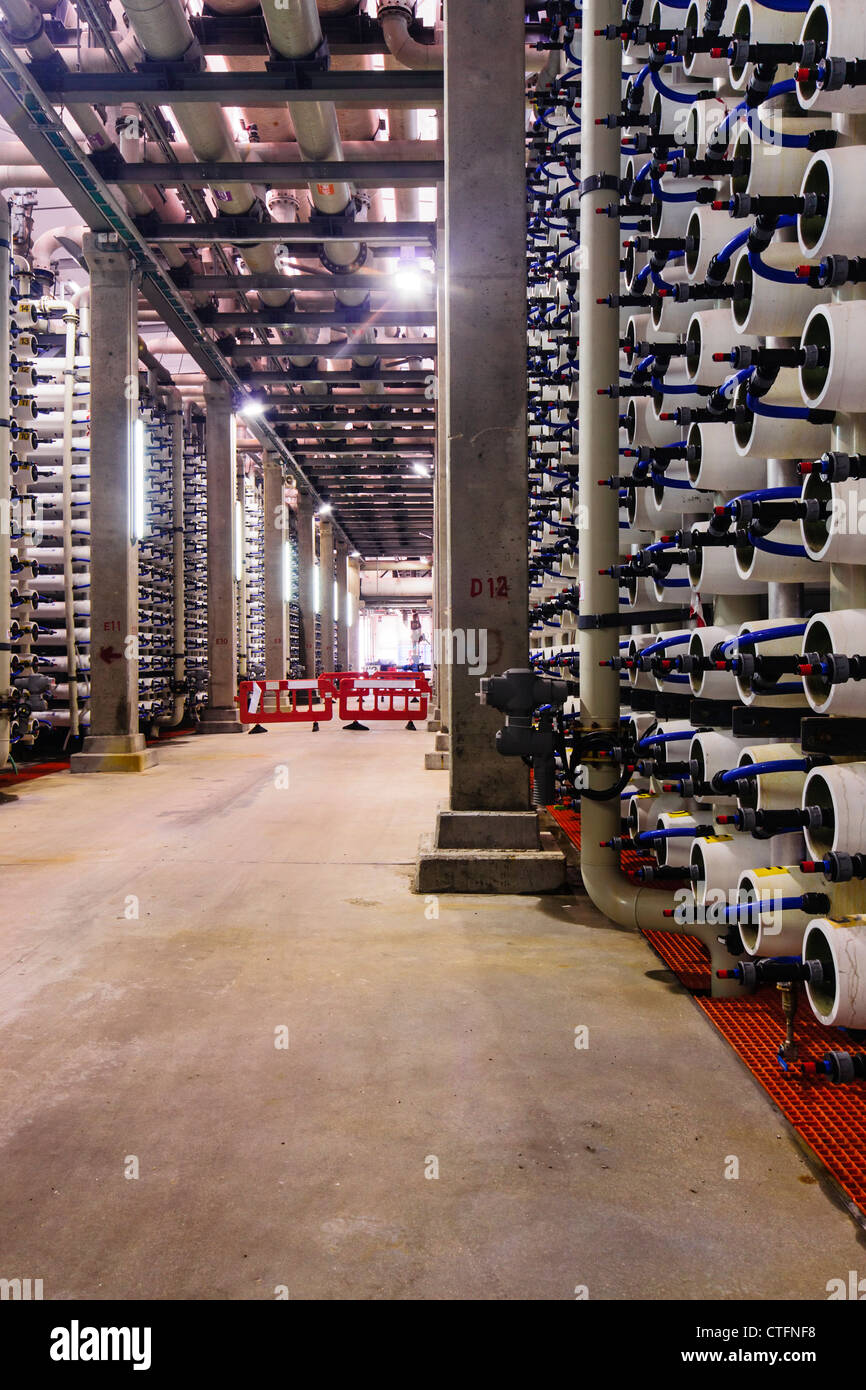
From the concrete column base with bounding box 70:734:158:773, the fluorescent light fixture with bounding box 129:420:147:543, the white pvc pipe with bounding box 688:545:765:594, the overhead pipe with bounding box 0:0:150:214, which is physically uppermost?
the overhead pipe with bounding box 0:0:150:214

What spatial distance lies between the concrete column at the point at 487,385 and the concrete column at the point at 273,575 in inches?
638

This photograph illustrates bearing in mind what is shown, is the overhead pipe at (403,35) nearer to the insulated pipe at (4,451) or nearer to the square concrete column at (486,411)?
the square concrete column at (486,411)

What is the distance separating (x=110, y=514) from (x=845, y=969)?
10133 millimetres

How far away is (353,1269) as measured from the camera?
184 centimetres

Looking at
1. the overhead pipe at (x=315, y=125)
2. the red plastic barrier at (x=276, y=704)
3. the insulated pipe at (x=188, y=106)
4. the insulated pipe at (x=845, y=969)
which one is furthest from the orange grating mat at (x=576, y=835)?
the red plastic barrier at (x=276, y=704)

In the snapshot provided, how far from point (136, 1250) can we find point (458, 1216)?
68 cm

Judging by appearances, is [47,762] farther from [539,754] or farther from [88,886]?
[539,754]

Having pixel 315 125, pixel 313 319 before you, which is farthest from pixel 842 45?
pixel 313 319

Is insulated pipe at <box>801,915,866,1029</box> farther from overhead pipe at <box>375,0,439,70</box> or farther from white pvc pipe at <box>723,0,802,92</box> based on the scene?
overhead pipe at <box>375,0,439,70</box>

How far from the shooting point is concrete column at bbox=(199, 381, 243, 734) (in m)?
15.6

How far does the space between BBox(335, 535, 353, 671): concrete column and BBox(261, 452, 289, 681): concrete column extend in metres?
13.9

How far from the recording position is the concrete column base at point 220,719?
51.9 ft

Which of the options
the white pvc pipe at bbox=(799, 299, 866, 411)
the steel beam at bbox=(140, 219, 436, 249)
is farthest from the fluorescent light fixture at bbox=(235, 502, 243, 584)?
the white pvc pipe at bbox=(799, 299, 866, 411)
